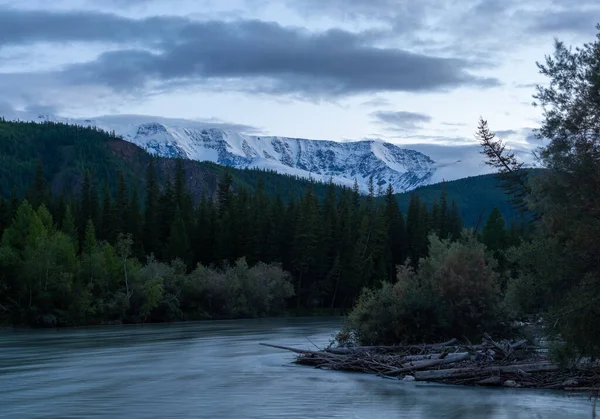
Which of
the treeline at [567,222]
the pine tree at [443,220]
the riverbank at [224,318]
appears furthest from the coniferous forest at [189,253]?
the treeline at [567,222]

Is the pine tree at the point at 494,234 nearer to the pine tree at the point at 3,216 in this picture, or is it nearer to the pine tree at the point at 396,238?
the pine tree at the point at 396,238

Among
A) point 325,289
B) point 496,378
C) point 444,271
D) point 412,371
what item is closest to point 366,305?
point 444,271

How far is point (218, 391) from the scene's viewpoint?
34062mm

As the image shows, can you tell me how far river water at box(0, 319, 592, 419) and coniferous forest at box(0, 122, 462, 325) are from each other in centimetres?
3322

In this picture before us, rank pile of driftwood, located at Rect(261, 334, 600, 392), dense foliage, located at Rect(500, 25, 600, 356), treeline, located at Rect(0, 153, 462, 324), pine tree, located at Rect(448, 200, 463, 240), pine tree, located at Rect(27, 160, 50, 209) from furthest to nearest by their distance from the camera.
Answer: pine tree, located at Rect(448, 200, 463, 240), pine tree, located at Rect(27, 160, 50, 209), treeline, located at Rect(0, 153, 462, 324), pile of driftwood, located at Rect(261, 334, 600, 392), dense foliage, located at Rect(500, 25, 600, 356)

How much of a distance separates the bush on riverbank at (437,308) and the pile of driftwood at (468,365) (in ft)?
6.80

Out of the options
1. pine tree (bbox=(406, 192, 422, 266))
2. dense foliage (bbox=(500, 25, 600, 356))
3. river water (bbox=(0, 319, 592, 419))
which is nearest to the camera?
dense foliage (bbox=(500, 25, 600, 356))

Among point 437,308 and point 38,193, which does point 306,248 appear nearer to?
point 38,193

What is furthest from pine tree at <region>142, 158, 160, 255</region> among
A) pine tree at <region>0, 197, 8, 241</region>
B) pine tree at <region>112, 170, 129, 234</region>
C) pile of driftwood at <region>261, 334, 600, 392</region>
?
pile of driftwood at <region>261, 334, 600, 392</region>

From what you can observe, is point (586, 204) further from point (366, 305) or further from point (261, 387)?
point (366, 305)

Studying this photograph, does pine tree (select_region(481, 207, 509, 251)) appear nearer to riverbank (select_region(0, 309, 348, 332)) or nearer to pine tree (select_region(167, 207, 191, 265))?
riverbank (select_region(0, 309, 348, 332))

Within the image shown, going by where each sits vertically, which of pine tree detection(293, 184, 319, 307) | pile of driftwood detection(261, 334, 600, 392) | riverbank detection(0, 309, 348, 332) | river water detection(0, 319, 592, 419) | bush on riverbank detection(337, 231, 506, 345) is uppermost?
pine tree detection(293, 184, 319, 307)

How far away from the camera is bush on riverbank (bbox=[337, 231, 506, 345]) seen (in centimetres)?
4400

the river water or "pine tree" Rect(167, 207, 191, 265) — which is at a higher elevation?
"pine tree" Rect(167, 207, 191, 265)
